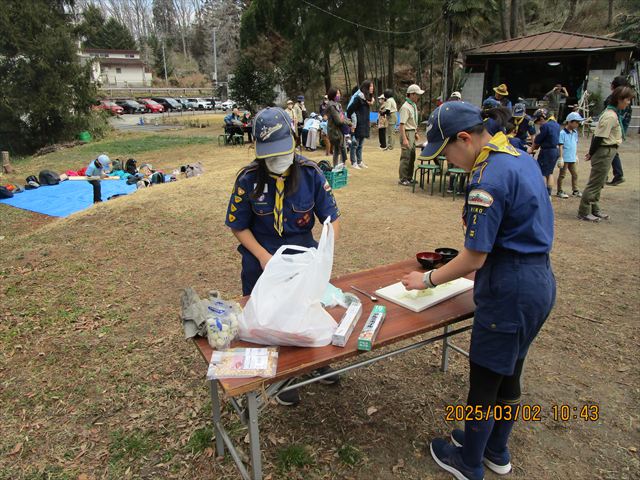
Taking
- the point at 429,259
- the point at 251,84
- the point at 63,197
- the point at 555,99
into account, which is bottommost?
the point at 63,197

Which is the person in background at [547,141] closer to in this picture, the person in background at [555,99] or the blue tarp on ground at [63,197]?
the blue tarp on ground at [63,197]

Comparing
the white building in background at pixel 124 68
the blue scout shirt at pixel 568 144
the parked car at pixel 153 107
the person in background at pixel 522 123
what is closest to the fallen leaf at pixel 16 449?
the person in background at pixel 522 123

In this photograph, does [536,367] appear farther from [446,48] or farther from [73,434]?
[446,48]

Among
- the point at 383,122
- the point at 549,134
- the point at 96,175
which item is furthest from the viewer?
the point at 383,122

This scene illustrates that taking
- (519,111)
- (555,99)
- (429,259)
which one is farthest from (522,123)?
(555,99)

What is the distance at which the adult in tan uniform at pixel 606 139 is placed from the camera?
5500 mm

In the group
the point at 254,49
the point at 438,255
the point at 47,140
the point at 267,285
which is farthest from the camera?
the point at 254,49

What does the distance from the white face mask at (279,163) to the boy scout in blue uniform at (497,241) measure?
2.33 ft

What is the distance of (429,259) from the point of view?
2545 millimetres

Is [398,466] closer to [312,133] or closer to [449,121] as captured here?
[449,121]

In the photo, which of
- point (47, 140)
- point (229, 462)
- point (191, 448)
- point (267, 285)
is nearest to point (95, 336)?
point (191, 448)

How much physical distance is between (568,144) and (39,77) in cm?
2180

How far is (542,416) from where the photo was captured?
8.63 ft

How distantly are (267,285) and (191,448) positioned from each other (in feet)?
4.14
